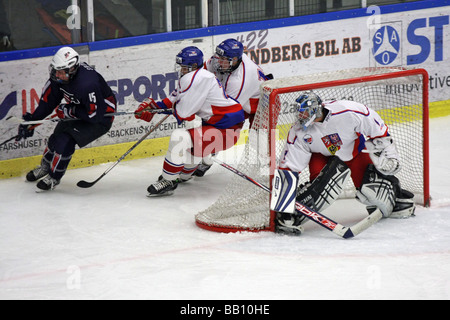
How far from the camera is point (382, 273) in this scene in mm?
3596

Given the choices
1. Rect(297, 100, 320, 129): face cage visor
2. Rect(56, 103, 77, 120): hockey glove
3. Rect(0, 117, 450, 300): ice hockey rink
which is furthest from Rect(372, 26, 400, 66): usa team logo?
Rect(297, 100, 320, 129): face cage visor

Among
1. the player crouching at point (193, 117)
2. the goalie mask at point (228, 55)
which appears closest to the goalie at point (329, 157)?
the player crouching at point (193, 117)

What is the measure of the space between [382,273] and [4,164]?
9.45 ft

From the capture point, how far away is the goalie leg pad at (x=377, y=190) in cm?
426

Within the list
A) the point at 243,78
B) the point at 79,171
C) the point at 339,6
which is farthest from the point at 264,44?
the point at 79,171

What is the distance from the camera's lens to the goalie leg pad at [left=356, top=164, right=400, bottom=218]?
168 inches

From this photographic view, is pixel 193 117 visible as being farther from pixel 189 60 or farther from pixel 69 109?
pixel 69 109

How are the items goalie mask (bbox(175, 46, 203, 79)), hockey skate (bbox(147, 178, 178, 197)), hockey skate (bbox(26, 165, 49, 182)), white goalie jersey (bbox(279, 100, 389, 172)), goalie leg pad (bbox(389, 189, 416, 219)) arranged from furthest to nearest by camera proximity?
hockey skate (bbox(26, 165, 49, 182)), hockey skate (bbox(147, 178, 178, 197)), goalie mask (bbox(175, 46, 203, 79)), goalie leg pad (bbox(389, 189, 416, 219)), white goalie jersey (bbox(279, 100, 389, 172))

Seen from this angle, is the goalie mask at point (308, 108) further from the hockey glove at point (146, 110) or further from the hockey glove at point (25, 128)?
the hockey glove at point (25, 128)

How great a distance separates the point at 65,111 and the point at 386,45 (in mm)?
3016

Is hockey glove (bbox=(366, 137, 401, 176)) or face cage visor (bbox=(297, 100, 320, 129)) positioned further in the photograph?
hockey glove (bbox=(366, 137, 401, 176))

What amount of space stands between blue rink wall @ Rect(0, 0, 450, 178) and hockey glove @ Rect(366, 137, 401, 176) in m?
2.22

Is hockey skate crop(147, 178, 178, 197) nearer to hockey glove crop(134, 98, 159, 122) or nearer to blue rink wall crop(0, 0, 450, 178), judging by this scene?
hockey glove crop(134, 98, 159, 122)

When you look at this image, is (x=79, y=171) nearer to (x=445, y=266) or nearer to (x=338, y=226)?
(x=338, y=226)
